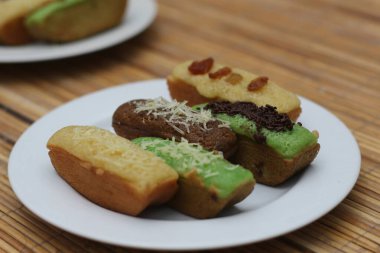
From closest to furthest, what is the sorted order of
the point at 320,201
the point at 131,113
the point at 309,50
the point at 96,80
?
the point at 320,201 < the point at 131,113 < the point at 96,80 < the point at 309,50

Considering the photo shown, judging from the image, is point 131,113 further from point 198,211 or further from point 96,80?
point 96,80

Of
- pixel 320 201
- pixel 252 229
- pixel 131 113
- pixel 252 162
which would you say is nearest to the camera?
pixel 252 229

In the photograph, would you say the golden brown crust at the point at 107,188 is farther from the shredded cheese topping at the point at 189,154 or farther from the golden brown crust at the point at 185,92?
the golden brown crust at the point at 185,92

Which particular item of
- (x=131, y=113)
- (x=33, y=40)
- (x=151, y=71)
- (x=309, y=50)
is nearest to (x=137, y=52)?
(x=151, y=71)

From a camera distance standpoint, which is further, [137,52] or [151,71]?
[137,52]

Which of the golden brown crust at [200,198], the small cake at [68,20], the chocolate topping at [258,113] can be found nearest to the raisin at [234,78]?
the chocolate topping at [258,113]

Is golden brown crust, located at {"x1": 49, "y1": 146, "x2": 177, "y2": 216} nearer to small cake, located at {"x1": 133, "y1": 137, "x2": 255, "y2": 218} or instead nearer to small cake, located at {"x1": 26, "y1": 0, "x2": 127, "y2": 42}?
small cake, located at {"x1": 133, "y1": 137, "x2": 255, "y2": 218}

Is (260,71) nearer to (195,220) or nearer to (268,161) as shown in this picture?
(268,161)
